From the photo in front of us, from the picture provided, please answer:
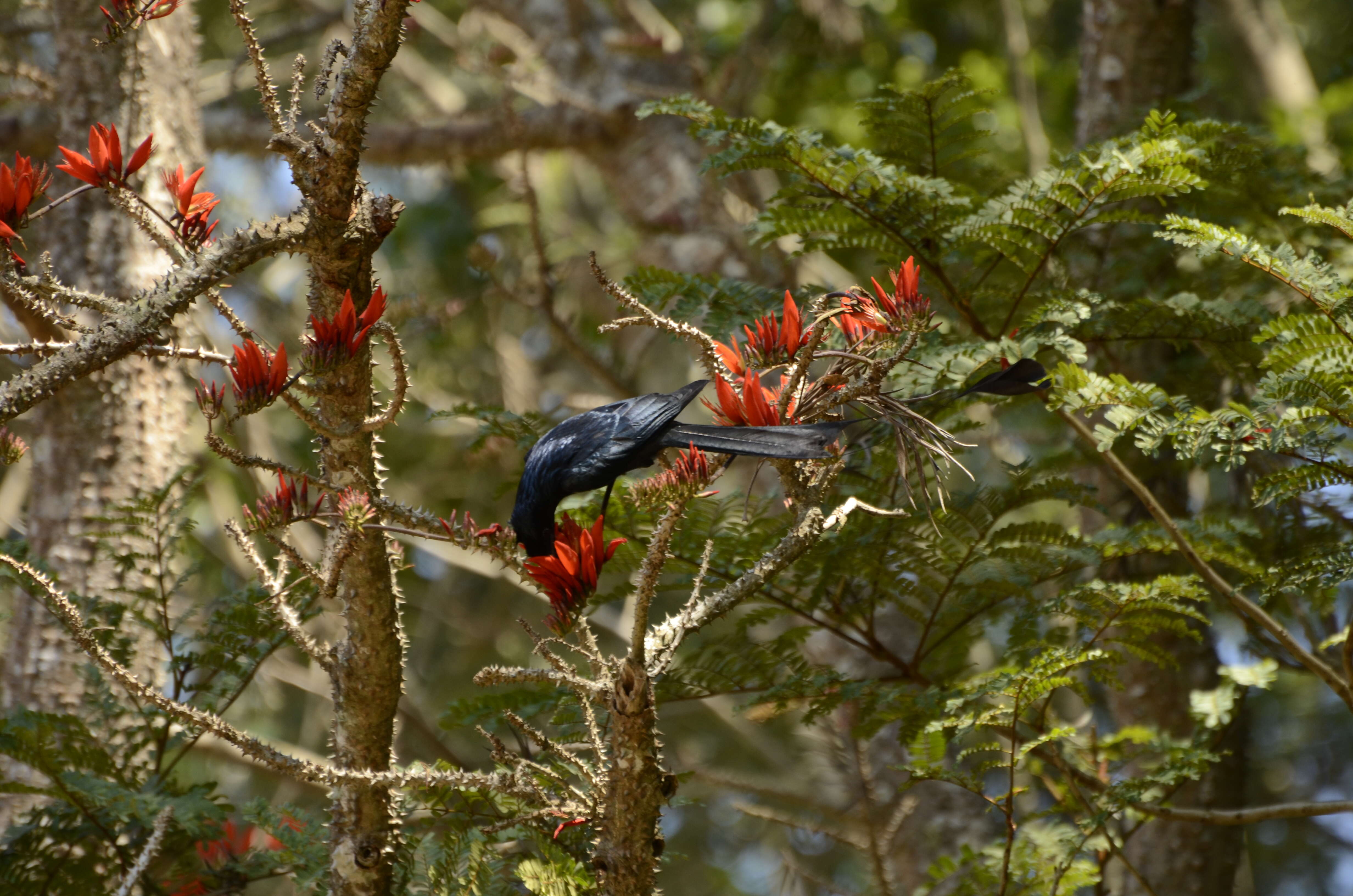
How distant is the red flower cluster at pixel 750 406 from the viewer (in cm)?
158

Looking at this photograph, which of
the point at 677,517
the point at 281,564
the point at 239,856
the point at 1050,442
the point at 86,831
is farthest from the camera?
the point at 1050,442

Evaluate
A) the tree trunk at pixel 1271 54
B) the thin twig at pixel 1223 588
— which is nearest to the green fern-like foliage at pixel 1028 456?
the thin twig at pixel 1223 588

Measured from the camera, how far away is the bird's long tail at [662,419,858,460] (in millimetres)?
1477

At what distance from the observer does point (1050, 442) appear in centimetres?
474

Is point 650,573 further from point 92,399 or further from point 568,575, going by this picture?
point 92,399

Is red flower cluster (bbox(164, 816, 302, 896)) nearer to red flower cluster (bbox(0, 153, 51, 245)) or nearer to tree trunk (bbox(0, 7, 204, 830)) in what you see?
tree trunk (bbox(0, 7, 204, 830))

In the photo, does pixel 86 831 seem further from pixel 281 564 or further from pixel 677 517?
pixel 677 517

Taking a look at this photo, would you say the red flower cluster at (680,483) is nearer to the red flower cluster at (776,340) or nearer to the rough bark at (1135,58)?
the red flower cluster at (776,340)

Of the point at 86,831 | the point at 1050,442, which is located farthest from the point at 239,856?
the point at 1050,442

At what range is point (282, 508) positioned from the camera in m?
1.67

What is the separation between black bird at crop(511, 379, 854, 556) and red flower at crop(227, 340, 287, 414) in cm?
40

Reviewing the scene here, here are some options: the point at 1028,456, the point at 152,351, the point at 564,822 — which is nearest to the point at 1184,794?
the point at 1028,456

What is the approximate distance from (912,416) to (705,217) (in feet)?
10.8

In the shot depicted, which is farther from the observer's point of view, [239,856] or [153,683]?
[153,683]
